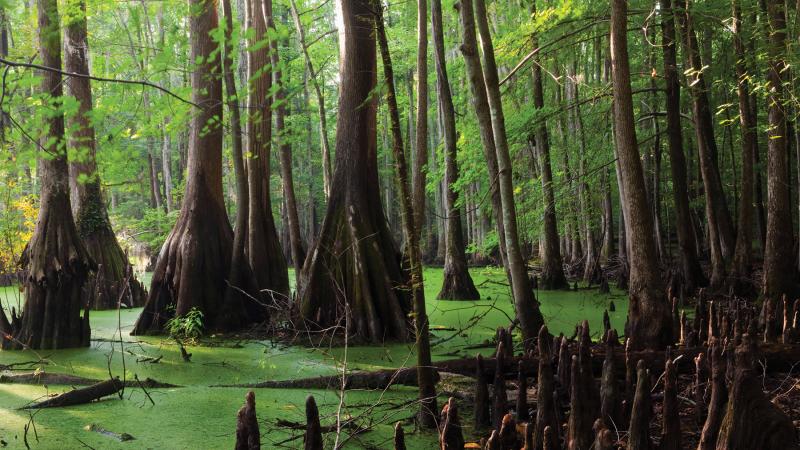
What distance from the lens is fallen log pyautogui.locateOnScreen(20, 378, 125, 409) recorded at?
4613 mm

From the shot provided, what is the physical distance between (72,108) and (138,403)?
2390 mm

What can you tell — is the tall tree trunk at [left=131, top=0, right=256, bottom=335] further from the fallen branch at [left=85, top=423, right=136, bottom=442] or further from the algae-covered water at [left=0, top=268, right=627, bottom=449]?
the fallen branch at [left=85, top=423, right=136, bottom=442]

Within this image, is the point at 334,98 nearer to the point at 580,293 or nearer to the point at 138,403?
the point at 580,293

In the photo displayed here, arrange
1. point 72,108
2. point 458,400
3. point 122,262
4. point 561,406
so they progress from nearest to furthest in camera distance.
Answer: point 72,108 < point 561,406 < point 458,400 < point 122,262

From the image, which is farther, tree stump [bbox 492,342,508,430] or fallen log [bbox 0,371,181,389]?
fallen log [bbox 0,371,181,389]

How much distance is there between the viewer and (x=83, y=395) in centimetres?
474

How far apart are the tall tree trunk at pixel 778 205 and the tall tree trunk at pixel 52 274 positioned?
7.32 metres

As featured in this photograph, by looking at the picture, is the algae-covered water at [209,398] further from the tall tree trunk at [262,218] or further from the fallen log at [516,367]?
the tall tree trunk at [262,218]

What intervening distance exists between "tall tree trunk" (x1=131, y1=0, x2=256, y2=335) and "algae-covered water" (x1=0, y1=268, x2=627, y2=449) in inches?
22.0

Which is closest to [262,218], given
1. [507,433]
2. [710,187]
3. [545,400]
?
[545,400]

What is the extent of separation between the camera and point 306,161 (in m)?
30.4

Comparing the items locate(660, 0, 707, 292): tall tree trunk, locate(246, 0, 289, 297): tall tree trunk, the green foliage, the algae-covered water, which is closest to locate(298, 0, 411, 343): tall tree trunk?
the algae-covered water

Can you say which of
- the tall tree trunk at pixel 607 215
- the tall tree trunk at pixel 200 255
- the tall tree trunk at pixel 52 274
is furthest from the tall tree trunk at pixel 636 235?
Answer: the tall tree trunk at pixel 52 274

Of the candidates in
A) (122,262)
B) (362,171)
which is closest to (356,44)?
(362,171)
